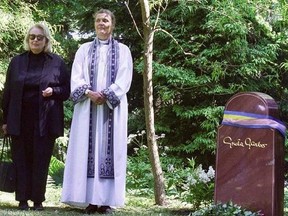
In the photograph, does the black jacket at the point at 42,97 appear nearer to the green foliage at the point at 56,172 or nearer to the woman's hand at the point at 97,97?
the woman's hand at the point at 97,97

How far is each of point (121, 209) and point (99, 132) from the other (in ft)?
2.44

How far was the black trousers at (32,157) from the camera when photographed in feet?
15.3

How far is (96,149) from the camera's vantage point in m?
4.56

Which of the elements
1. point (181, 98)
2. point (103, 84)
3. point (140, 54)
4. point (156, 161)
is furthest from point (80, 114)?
point (140, 54)

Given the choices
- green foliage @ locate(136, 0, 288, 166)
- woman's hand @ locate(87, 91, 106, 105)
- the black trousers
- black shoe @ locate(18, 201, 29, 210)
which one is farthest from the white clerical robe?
green foliage @ locate(136, 0, 288, 166)

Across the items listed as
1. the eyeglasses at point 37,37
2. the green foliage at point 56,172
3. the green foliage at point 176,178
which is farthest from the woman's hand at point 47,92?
the green foliage at point 56,172

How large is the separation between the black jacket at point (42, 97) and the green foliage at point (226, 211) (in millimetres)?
1620

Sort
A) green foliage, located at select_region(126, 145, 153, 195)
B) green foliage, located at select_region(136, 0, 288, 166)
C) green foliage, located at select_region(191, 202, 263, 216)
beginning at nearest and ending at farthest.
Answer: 1. green foliage, located at select_region(191, 202, 263, 216)
2. green foliage, located at select_region(126, 145, 153, 195)
3. green foliage, located at select_region(136, 0, 288, 166)

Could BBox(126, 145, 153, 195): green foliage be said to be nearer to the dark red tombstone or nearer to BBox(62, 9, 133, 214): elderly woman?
BBox(62, 9, 133, 214): elderly woman

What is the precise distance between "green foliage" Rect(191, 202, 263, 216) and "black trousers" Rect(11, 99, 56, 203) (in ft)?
5.19

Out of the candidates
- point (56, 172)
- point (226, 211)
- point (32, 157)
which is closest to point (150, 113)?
point (32, 157)

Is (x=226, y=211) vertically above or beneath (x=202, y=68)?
beneath

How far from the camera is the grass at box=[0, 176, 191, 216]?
4.40 metres
